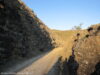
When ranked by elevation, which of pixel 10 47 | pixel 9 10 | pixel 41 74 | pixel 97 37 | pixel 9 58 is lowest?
pixel 41 74

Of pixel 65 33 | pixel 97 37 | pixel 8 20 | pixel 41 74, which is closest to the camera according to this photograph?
pixel 97 37

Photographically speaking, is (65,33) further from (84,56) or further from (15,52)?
(84,56)

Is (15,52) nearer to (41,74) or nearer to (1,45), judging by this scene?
(1,45)

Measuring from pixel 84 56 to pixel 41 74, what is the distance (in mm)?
6212

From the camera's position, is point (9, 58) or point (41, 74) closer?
point (41, 74)

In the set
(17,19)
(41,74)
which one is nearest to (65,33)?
(17,19)

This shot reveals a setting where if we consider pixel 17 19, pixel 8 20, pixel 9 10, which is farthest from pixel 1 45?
pixel 17 19

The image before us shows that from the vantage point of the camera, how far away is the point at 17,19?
18.2 m

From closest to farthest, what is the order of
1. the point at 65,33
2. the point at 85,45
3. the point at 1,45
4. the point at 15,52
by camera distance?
the point at 85,45 < the point at 1,45 < the point at 15,52 < the point at 65,33

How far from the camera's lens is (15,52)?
1642cm

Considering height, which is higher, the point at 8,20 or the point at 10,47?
the point at 8,20

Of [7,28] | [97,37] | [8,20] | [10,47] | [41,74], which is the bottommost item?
[41,74]

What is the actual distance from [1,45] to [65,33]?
82.8 m

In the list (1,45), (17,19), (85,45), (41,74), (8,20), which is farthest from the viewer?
(17,19)
